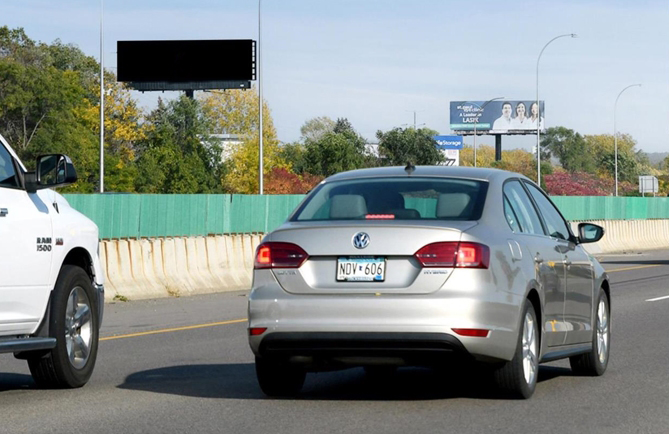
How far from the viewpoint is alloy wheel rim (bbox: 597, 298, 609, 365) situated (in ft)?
36.3

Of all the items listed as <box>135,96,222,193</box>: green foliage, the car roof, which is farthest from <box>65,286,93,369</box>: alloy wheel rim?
<box>135,96,222,193</box>: green foliage

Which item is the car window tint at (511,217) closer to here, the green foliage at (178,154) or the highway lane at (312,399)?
the highway lane at (312,399)

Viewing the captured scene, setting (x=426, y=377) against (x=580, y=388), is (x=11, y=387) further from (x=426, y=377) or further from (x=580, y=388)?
(x=580, y=388)

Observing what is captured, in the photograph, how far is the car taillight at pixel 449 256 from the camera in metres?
8.62

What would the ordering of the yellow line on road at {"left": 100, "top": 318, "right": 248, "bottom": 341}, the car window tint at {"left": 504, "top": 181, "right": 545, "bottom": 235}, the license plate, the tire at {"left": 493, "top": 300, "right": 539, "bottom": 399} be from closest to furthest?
the license plate, the tire at {"left": 493, "top": 300, "right": 539, "bottom": 399}, the car window tint at {"left": 504, "top": 181, "right": 545, "bottom": 235}, the yellow line on road at {"left": 100, "top": 318, "right": 248, "bottom": 341}

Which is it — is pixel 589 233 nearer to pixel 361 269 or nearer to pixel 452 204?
pixel 452 204

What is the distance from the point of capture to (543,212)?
1060 cm

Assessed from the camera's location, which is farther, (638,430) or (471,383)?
(471,383)

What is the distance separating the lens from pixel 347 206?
9281mm

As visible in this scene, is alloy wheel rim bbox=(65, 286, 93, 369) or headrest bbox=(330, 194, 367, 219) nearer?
headrest bbox=(330, 194, 367, 219)

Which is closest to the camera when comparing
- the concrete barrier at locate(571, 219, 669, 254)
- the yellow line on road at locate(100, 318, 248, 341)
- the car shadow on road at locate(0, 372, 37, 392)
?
the car shadow on road at locate(0, 372, 37, 392)

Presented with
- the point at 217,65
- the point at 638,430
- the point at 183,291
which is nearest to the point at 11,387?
the point at 638,430

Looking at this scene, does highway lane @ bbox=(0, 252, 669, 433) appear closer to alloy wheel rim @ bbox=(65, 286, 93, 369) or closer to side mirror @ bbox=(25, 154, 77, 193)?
alloy wheel rim @ bbox=(65, 286, 93, 369)

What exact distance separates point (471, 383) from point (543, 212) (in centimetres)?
145
